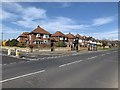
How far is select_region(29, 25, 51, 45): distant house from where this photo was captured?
80.3 meters

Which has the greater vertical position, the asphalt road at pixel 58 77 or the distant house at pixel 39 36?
the distant house at pixel 39 36

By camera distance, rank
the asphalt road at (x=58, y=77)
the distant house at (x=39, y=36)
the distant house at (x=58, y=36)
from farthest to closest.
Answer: the distant house at (x=58, y=36) → the distant house at (x=39, y=36) → the asphalt road at (x=58, y=77)

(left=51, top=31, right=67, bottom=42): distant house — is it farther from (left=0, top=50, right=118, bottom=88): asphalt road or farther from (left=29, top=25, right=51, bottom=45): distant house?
(left=0, top=50, right=118, bottom=88): asphalt road

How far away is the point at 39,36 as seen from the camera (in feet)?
268

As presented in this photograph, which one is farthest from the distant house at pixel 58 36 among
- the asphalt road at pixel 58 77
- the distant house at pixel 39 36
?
the asphalt road at pixel 58 77

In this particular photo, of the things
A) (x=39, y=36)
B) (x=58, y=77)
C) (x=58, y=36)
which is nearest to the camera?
(x=58, y=77)

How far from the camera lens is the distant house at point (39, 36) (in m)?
80.3

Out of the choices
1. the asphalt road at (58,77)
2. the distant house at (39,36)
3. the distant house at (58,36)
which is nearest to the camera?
the asphalt road at (58,77)

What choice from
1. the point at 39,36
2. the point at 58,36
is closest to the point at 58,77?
the point at 39,36

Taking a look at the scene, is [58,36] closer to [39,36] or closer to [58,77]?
[39,36]

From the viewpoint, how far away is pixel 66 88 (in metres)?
8.67

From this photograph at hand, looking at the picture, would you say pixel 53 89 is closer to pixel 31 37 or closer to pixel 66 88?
pixel 66 88

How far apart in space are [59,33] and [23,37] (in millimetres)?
17219

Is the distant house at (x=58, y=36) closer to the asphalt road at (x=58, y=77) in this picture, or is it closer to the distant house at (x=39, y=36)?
the distant house at (x=39, y=36)
